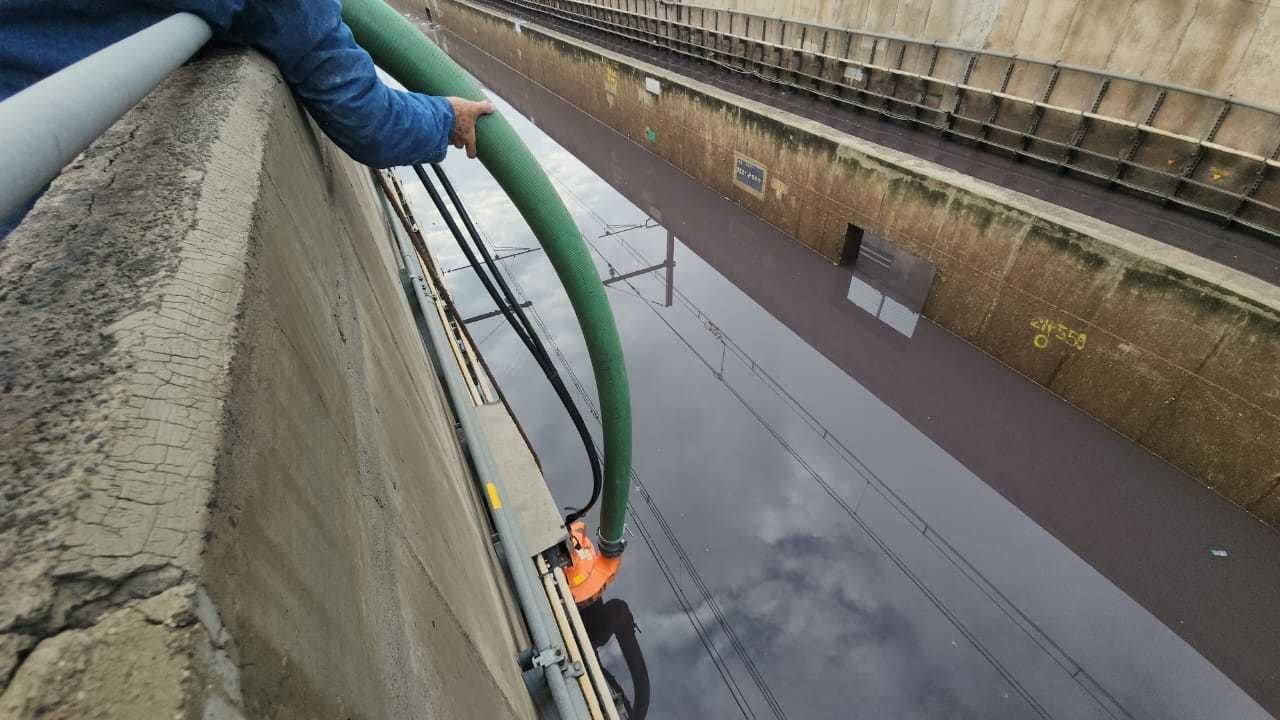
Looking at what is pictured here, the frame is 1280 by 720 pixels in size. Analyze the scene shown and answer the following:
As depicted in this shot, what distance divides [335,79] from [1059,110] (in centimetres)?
948

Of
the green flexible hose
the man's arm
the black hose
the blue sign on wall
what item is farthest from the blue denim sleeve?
the blue sign on wall

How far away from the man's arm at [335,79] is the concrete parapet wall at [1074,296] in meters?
6.57

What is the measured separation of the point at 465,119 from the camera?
85.6 inches

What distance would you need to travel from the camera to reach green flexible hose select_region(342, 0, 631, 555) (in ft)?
7.23

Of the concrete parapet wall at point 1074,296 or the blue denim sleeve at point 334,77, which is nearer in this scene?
the blue denim sleeve at point 334,77

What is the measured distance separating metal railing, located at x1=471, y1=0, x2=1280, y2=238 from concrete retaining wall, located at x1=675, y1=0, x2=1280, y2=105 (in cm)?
23

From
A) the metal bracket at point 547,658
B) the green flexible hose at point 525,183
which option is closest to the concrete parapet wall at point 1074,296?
the green flexible hose at point 525,183

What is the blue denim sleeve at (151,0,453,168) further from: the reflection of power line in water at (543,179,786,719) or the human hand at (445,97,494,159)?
the reflection of power line in water at (543,179,786,719)

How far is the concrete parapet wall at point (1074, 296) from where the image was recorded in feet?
16.5

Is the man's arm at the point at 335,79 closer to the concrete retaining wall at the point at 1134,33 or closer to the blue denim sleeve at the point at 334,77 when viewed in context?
the blue denim sleeve at the point at 334,77

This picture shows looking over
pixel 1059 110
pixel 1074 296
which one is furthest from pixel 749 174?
pixel 1074 296

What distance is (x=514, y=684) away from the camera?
2.39 metres

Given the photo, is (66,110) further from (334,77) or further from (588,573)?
(588,573)

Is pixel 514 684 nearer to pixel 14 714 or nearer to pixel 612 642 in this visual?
pixel 14 714
